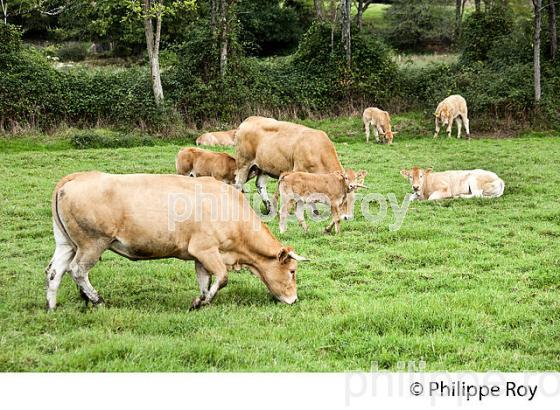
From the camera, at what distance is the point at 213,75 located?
1176 inches

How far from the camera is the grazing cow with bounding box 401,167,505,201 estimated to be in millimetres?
16141

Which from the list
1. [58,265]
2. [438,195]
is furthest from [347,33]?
[58,265]

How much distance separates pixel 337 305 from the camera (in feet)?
28.4

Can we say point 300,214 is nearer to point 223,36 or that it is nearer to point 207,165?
point 207,165

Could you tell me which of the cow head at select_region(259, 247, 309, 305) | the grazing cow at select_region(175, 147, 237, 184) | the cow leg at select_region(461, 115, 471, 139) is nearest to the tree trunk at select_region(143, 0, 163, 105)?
the grazing cow at select_region(175, 147, 237, 184)

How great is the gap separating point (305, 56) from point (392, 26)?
886 inches

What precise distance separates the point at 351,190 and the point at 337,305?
510cm

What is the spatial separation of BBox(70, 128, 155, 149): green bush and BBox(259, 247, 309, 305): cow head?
54.5 feet

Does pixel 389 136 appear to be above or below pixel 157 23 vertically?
below

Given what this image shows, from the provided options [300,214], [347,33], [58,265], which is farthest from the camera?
[347,33]

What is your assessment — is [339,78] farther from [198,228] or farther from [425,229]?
[198,228]

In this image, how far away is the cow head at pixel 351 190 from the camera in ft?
43.7

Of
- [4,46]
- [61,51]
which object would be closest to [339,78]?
[4,46]
